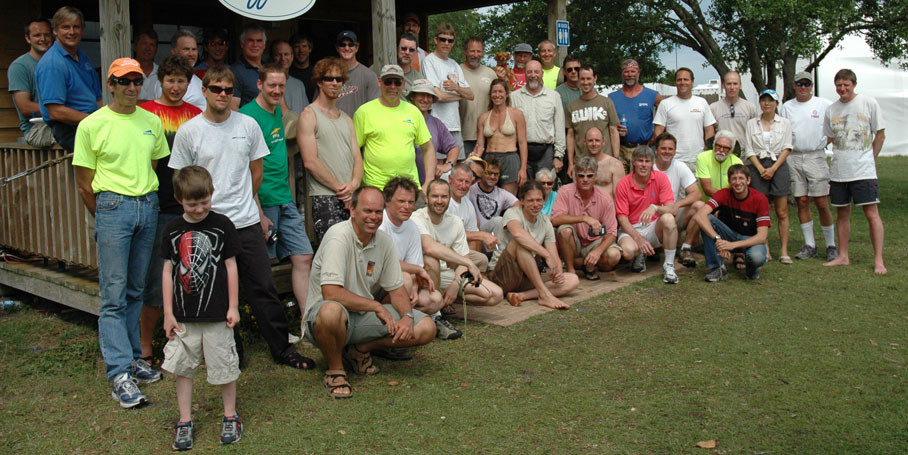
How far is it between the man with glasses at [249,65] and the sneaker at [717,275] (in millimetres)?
4363

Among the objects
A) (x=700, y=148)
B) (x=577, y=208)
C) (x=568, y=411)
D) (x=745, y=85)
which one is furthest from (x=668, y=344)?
(x=745, y=85)

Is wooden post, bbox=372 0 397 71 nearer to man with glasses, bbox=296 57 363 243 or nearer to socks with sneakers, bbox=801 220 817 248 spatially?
man with glasses, bbox=296 57 363 243

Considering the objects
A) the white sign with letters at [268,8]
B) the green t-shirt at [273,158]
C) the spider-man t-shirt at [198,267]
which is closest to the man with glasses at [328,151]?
the green t-shirt at [273,158]

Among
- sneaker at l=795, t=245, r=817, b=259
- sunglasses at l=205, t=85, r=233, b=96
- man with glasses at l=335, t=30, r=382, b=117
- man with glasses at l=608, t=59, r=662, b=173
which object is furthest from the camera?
man with glasses at l=608, t=59, r=662, b=173

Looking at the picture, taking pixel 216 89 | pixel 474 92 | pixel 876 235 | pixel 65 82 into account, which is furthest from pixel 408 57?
pixel 876 235

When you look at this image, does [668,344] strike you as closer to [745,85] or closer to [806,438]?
[806,438]

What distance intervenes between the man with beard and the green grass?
210 cm

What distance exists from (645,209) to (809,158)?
75.9 inches

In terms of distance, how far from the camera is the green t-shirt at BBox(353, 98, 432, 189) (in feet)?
20.2

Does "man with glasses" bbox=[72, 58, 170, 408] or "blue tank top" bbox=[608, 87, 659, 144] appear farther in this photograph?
"blue tank top" bbox=[608, 87, 659, 144]

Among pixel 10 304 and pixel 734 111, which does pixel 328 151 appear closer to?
pixel 10 304

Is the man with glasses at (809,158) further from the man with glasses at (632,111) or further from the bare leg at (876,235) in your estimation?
the man with glasses at (632,111)

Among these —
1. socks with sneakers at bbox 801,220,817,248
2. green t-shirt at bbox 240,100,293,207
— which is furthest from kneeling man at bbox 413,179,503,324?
socks with sneakers at bbox 801,220,817,248

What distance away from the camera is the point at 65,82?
5.12 metres
